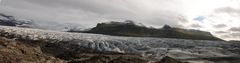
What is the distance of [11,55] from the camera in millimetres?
50750

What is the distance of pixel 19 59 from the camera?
5094cm

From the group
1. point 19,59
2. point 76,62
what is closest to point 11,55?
point 19,59

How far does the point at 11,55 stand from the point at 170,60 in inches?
3049

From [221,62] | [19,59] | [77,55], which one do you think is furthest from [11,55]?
[221,62]

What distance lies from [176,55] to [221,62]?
2275cm

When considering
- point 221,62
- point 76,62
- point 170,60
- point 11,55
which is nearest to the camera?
point 11,55

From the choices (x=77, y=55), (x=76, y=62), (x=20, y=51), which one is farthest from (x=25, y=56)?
(x=77, y=55)

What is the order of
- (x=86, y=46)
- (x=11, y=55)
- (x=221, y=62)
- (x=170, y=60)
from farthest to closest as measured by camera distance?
1. (x=86, y=46)
2. (x=221, y=62)
3. (x=170, y=60)
4. (x=11, y=55)

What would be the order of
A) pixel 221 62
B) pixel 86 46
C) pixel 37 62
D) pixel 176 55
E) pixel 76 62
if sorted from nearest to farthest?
pixel 37 62
pixel 76 62
pixel 221 62
pixel 176 55
pixel 86 46

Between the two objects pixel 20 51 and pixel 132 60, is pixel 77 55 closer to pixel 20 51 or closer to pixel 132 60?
pixel 132 60

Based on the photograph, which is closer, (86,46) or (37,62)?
(37,62)

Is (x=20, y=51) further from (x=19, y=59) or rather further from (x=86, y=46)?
(x=86, y=46)

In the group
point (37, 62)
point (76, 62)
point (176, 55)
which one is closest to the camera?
point (37, 62)

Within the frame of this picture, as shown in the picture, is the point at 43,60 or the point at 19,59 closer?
the point at 19,59
